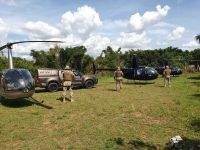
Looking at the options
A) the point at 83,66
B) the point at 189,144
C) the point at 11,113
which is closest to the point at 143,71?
the point at 11,113

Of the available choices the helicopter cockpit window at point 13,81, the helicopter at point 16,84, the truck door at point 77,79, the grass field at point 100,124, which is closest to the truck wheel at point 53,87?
the truck door at point 77,79

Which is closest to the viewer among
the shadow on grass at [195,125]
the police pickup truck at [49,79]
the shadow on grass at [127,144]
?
the shadow on grass at [127,144]

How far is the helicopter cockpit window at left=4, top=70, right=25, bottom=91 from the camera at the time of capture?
16.6 meters

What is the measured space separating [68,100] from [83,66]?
1407 inches

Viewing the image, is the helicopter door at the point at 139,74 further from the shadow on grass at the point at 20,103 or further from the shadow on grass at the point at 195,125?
the shadow on grass at the point at 195,125

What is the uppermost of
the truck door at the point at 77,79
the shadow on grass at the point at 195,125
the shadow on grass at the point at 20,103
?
the truck door at the point at 77,79

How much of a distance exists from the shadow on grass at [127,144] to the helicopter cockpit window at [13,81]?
24.7 feet

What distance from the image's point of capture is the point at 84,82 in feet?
85.6

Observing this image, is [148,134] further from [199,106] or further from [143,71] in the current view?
[143,71]

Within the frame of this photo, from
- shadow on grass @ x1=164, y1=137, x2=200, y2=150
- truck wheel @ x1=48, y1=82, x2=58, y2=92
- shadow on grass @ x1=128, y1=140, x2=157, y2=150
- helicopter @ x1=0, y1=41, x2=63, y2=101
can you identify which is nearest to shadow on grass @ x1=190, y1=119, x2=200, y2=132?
shadow on grass @ x1=164, y1=137, x2=200, y2=150

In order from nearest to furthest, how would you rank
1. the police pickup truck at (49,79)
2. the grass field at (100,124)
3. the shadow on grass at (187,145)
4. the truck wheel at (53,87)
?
1. the shadow on grass at (187,145)
2. the grass field at (100,124)
3. the police pickup truck at (49,79)
4. the truck wheel at (53,87)

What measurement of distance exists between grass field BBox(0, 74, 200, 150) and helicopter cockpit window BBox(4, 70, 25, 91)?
1.20 meters

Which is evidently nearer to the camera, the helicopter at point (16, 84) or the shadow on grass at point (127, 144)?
the shadow on grass at point (127, 144)

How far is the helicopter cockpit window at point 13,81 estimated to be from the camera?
653 inches
